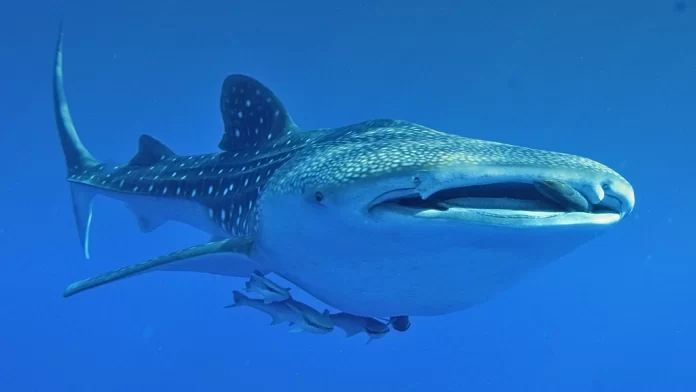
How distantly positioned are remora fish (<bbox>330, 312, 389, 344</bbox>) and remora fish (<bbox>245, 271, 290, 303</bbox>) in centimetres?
53

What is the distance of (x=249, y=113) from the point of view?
20.4 feet

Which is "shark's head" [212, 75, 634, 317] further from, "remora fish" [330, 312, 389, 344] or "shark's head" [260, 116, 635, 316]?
"remora fish" [330, 312, 389, 344]

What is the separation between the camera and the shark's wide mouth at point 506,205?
2617 mm

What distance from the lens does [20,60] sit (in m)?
15.0

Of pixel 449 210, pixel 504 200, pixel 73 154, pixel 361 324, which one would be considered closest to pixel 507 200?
pixel 504 200

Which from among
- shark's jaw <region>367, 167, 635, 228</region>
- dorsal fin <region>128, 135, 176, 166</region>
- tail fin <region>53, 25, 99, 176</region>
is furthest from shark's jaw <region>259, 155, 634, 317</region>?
tail fin <region>53, 25, 99, 176</region>

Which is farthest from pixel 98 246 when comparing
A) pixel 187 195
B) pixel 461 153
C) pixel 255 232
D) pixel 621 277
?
pixel 621 277

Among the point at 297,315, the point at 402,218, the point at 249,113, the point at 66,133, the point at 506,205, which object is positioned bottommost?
the point at 297,315

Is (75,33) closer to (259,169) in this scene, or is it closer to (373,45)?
(373,45)

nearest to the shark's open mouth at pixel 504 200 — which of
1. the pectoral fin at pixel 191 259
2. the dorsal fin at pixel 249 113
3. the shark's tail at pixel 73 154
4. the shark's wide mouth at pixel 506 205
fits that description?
the shark's wide mouth at pixel 506 205

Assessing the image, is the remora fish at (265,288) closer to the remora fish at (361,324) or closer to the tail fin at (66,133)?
the remora fish at (361,324)

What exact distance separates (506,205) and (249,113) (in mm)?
4059

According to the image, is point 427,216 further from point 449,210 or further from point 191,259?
point 191,259

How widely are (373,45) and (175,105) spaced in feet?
22.1
